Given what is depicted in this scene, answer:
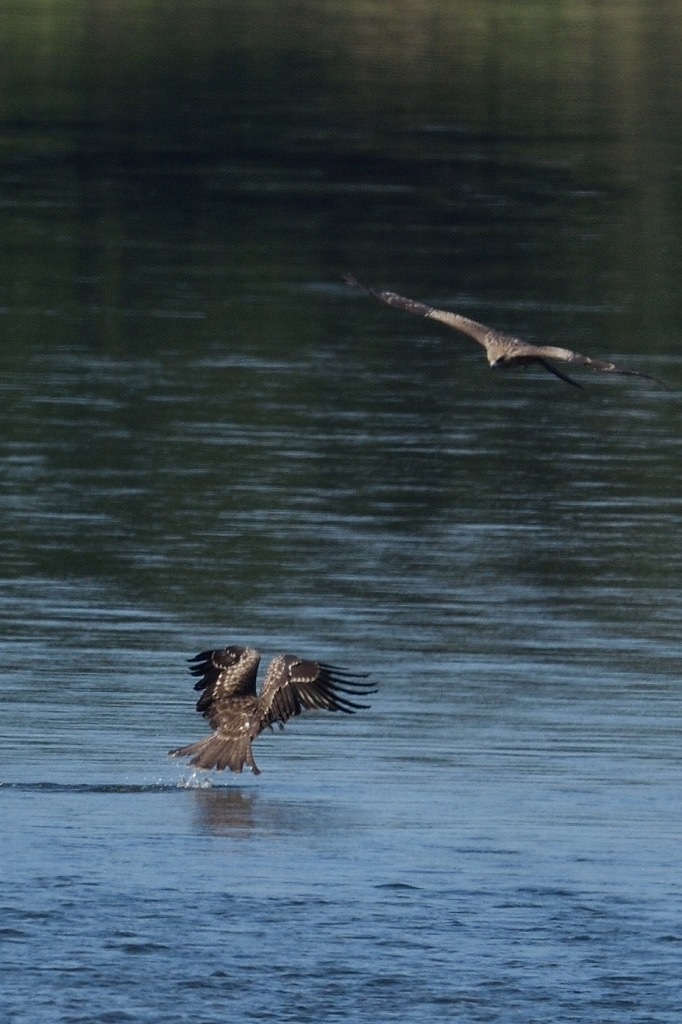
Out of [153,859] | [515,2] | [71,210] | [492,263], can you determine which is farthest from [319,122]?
[153,859]

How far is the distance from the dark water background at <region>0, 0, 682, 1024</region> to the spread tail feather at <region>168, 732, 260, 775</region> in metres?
0.13

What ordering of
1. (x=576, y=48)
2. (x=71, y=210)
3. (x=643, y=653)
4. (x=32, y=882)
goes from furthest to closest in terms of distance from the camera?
(x=576, y=48)
(x=71, y=210)
(x=643, y=653)
(x=32, y=882)

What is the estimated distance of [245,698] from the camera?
39.3 feet

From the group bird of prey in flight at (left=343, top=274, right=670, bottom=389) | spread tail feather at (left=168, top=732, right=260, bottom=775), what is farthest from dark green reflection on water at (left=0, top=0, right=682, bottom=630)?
spread tail feather at (left=168, top=732, right=260, bottom=775)

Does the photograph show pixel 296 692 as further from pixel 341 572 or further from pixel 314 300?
pixel 314 300

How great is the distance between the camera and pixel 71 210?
30844mm

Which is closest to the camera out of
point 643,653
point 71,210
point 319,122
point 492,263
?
point 643,653

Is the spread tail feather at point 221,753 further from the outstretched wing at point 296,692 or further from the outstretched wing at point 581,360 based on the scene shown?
the outstretched wing at point 581,360

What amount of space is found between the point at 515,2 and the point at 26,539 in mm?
45105

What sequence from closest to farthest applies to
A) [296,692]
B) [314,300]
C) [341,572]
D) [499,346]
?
[296,692] < [499,346] < [341,572] < [314,300]

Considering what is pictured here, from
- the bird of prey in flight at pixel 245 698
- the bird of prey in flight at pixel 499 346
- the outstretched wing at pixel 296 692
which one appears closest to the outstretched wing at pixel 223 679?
the bird of prey in flight at pixel 245 698

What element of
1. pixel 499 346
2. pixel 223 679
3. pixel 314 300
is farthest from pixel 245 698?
pixel 314 300

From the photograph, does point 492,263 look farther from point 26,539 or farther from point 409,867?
point 409,867

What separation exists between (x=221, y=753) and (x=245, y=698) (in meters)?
→ 0.34
